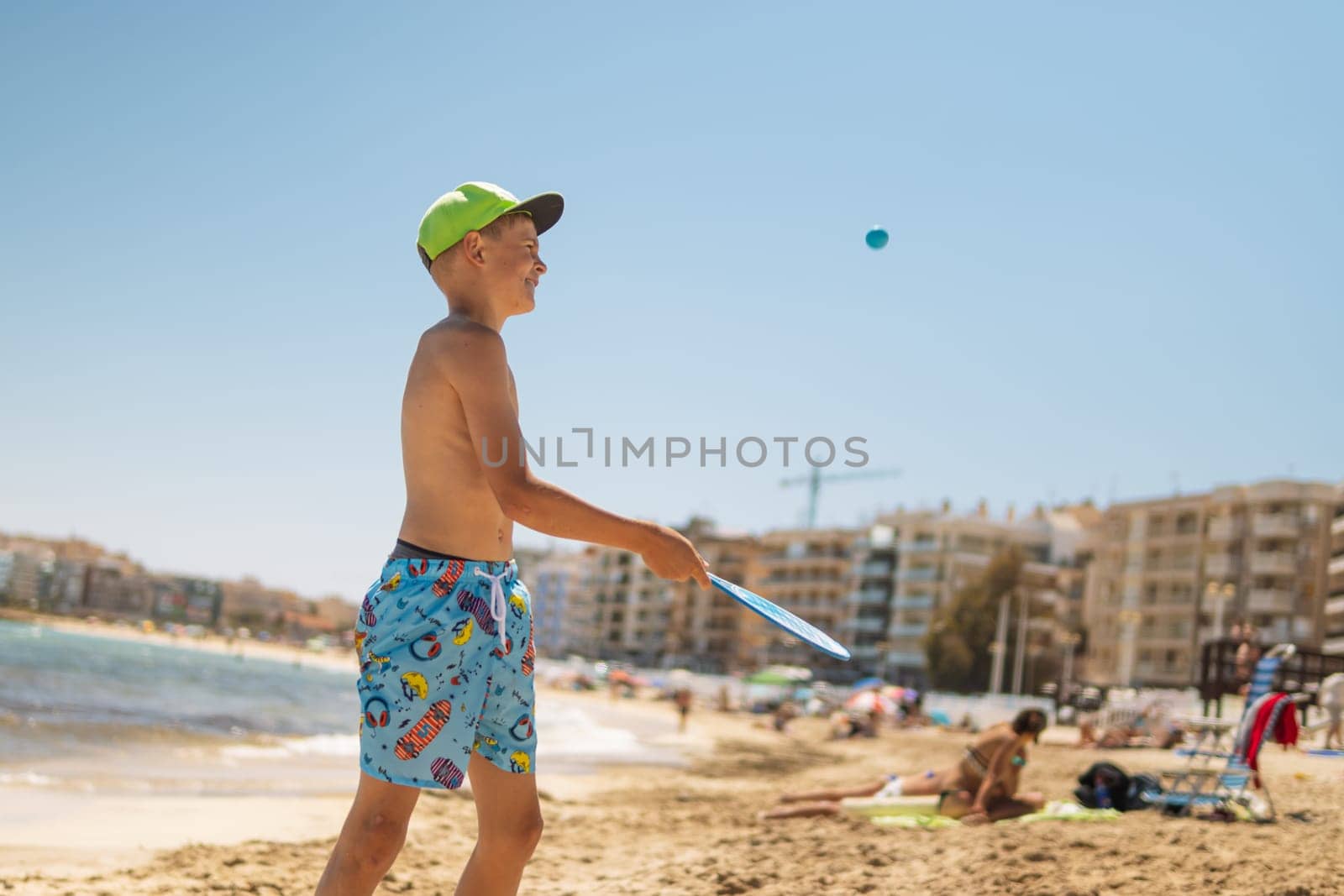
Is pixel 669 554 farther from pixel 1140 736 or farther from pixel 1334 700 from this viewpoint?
pixel 1140 736

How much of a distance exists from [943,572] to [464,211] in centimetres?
8139

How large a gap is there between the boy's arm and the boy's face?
23cm

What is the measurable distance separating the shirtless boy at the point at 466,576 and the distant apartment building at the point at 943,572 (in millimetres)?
74181

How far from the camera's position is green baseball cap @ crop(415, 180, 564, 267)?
2568mm

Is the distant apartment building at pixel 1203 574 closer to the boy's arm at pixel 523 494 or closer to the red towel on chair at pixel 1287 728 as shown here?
the red towel on chair at pixel 1287 728

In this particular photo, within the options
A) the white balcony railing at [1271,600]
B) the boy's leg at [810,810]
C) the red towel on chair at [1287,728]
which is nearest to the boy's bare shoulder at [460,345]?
the boy's leg at [810,810]

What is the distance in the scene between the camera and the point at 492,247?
8.51ft

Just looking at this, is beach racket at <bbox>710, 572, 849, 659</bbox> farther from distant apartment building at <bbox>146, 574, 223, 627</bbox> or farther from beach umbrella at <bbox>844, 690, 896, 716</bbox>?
distant apartment building at <bbox>146, 574, 223, 627</bbox>

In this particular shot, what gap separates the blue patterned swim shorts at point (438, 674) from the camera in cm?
229

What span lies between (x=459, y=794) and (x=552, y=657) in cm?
11915

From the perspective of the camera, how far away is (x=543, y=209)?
2.67 m

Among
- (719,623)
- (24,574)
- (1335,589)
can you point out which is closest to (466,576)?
(1335,589)

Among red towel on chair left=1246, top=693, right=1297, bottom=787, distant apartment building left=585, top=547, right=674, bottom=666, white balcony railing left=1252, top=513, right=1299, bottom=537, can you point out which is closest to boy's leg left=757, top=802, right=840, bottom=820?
red towel on chair left=1246, top=693, right=1297, bottom=787

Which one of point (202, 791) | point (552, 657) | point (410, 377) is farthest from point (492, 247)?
point (552, 657)
